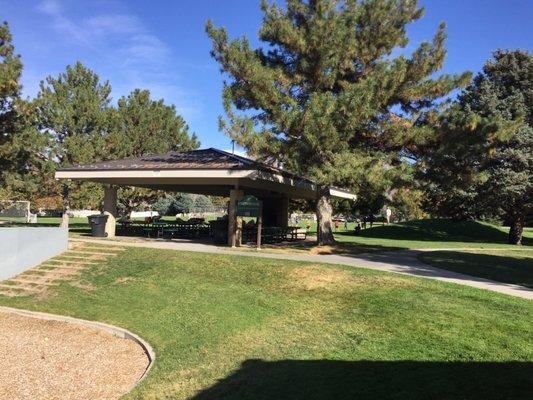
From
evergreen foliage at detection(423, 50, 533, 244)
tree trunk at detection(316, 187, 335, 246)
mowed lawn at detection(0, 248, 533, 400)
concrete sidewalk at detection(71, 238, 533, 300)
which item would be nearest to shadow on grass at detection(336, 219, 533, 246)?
evergreen foliage at detection(423, 50, 533, 244)

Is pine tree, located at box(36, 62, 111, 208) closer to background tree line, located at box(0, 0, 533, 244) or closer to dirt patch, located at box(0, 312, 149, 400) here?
background tree line, located at box(0, 0, 533, 244)

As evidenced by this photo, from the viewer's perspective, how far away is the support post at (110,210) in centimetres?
2055

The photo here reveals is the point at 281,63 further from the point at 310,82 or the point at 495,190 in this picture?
the point at 495,190

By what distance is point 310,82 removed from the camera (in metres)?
17.7

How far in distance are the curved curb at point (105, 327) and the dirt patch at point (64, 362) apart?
90mm

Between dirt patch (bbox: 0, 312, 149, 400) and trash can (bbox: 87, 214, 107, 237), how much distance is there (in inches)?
406

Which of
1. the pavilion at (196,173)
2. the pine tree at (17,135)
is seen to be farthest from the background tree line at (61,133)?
the pavilion at (196,173)

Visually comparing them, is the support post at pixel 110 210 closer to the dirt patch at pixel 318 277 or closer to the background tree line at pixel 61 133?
the background tree line at pixel 61 133

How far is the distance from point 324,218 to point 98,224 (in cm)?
955

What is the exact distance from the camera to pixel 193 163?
59.0 ft

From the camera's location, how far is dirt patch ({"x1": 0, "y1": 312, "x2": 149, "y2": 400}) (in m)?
7.01

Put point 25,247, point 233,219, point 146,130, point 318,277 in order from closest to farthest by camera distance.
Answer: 1. point 318,277
2. point 25,247
3. point 233,219
4. point 146,130

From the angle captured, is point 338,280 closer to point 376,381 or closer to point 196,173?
point 376,381

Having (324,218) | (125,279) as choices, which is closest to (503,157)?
(324,218)
